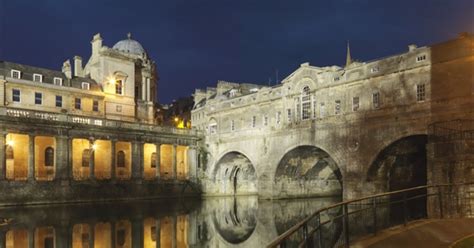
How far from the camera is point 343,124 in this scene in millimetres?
37031

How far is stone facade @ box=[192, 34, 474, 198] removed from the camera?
30.7 m

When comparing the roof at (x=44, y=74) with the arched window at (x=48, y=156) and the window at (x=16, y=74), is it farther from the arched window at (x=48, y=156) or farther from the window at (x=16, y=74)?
the arched window at (x=48, y=156)

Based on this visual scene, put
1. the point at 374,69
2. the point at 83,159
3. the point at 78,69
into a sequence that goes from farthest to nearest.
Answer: the point at 78,69, the point at 83,159, the point at 374,69

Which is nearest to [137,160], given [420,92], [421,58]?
[420,92]

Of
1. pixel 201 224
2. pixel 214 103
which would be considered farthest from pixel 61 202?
pixel 214 103

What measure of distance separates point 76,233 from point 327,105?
79.5ft

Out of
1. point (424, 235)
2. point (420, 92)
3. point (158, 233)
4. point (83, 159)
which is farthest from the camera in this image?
point (83, 159)

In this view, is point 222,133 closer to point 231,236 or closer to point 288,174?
point 288,174

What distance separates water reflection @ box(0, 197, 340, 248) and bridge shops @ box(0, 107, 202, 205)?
2963 mm

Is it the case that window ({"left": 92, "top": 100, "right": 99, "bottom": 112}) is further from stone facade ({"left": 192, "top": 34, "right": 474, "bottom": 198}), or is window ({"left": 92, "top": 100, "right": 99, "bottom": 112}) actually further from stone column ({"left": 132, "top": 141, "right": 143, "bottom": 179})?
stone facade ({"left": 192, "top": 34, "right": 474, "bottom": 198})

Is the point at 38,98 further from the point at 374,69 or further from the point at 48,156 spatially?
the point at 374,69

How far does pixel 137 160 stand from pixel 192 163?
8.01 metres

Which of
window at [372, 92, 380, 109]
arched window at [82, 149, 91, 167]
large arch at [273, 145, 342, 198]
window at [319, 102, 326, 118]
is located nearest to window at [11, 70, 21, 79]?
arched window at [82, 149, 91, 167]

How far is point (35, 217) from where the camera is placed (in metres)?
29.4
